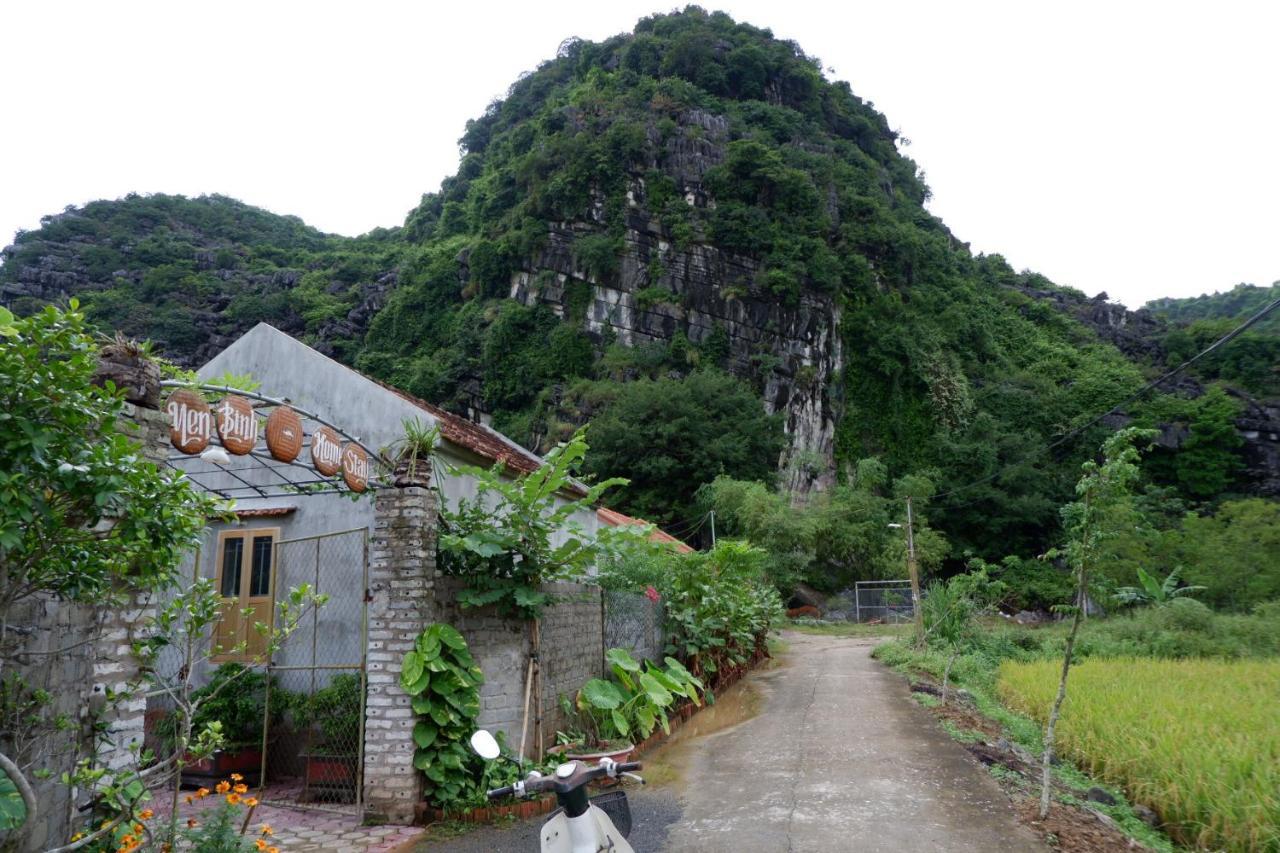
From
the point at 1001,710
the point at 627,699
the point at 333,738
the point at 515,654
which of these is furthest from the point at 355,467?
the point at 1001,710

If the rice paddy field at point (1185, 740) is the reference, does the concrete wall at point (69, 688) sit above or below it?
above

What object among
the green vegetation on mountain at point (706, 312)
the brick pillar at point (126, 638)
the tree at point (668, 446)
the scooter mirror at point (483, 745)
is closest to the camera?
the scooter mirror at point (483, 745)

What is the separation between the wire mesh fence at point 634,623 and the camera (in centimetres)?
965

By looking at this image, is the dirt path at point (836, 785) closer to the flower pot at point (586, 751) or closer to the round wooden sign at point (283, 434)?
the flower pot at point (586, 751)

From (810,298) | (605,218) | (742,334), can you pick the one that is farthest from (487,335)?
(810,298)

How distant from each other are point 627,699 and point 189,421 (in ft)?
19.4

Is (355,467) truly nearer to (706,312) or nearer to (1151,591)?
(1151,591)

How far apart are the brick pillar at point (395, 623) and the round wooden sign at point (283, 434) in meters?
0.95

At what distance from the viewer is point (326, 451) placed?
19.8ft

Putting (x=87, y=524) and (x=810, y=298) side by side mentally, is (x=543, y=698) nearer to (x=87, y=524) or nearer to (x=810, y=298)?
(x=87, y=524)

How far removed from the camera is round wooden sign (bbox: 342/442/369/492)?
20.5 ft

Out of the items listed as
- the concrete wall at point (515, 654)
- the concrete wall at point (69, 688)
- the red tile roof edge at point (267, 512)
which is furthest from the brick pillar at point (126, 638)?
the red tile roof edge at point (267, 512)

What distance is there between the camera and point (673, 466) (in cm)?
3394

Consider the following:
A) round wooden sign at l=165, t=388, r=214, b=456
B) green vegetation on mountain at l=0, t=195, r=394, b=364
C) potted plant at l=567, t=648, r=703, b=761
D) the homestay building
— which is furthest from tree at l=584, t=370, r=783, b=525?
round wooden sign at l=165, t=388, r=214, b=456
